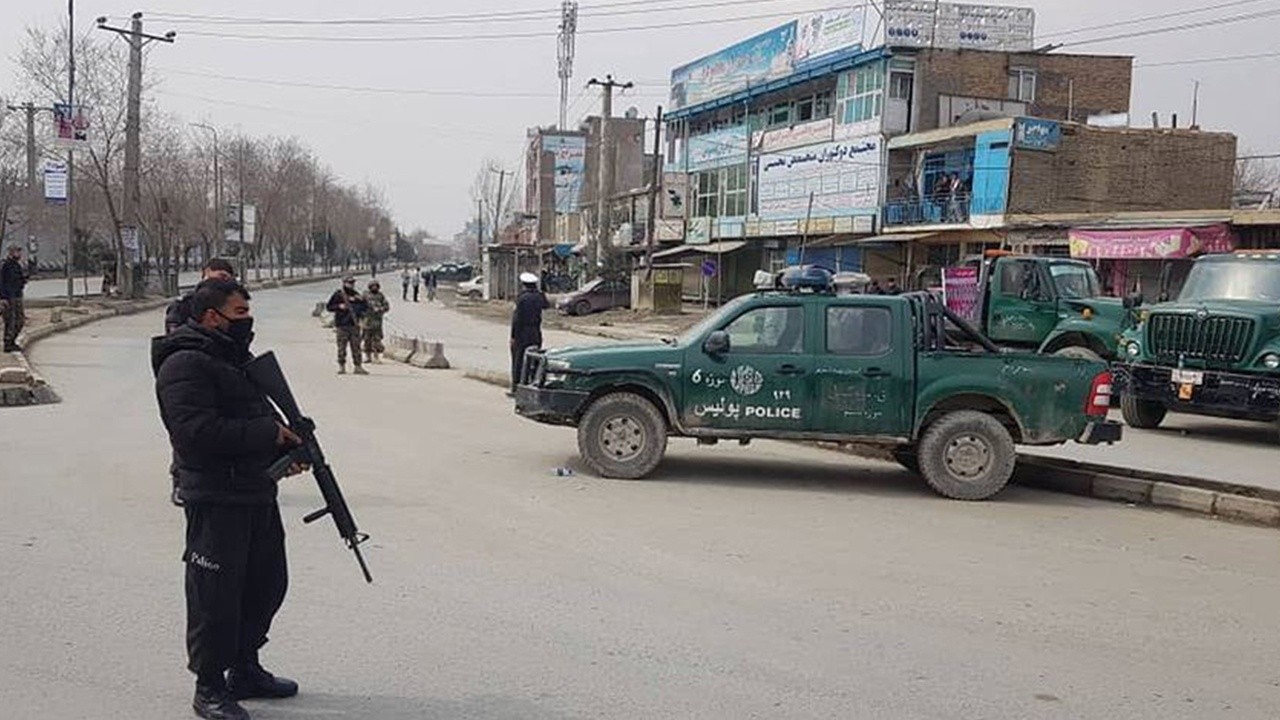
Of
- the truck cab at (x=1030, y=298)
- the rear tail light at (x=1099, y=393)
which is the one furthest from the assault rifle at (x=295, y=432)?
the truck cab at (x=1030, y=298)

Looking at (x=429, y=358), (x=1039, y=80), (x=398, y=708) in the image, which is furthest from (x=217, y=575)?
(x=1039, y=80)

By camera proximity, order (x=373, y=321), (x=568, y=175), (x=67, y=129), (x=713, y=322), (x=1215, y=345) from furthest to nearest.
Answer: (x=568, y=175) → (x=67, y=129) → (x=373, y=321) → (x=1215, y=345) → (x=713, y=322)

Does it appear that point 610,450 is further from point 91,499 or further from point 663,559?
point 91,499

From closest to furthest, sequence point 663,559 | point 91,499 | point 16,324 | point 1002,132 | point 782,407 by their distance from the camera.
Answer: point 663,559, point 91,499, point 782,407, point 16,324, point 1002,132

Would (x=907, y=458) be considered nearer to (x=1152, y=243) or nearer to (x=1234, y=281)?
(x=1234, y=281)

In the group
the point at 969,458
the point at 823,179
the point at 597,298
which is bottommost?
the point at 969,458

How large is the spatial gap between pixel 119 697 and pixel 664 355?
6.19 meters

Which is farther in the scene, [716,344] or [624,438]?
[624,438]

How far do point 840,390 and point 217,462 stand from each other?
6567 mm

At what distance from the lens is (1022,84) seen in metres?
43.2

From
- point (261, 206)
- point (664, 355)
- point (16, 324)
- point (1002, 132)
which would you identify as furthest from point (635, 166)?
point (664, 355)

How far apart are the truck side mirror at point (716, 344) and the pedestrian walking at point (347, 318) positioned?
10.6 m

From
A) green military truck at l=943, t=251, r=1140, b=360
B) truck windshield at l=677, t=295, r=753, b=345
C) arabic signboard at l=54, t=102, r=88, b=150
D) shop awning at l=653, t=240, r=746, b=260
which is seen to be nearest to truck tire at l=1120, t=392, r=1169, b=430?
green military truck at l=943, t=251, r=1140, b=360

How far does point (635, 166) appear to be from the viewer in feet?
327
